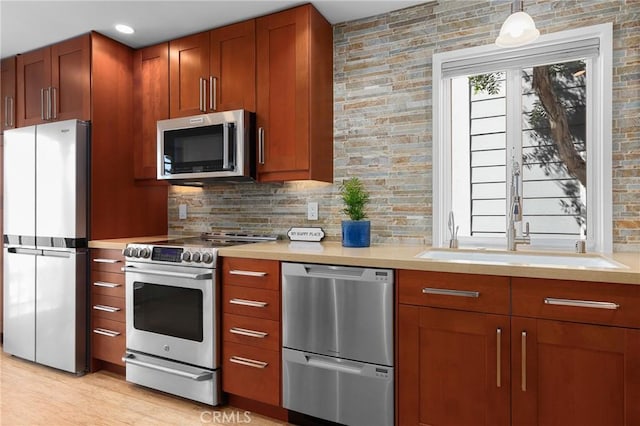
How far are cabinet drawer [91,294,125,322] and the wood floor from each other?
43 centimetres

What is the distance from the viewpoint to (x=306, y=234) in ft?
9.10

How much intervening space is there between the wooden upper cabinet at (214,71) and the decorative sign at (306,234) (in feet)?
2.92

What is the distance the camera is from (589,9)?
2.09 meters

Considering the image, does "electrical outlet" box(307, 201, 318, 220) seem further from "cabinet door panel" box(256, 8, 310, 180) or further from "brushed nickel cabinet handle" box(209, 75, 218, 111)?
"brushed nickel cabinet handle" box(209, 75, 218, 111)

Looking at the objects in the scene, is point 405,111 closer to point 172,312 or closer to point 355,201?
point 355,201

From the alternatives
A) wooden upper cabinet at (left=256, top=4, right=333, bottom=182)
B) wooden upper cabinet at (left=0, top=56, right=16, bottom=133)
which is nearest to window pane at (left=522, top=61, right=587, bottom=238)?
wooden upper cabinet at (left=256, top=4, right=333, bottom=182)

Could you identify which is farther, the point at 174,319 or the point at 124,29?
the point at 124,29

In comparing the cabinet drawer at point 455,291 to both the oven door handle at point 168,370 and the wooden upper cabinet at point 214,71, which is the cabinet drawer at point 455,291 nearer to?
the oven door handle at point 168,370

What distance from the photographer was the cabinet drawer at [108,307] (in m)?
2.71

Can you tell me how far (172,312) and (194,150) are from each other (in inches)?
43.0

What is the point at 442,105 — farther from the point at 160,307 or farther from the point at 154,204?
the point at 154,204

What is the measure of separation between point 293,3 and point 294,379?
223 cm

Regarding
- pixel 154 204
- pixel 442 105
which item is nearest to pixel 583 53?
pixel 442 105

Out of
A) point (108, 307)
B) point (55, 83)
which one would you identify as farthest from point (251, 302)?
point (55, 83)
